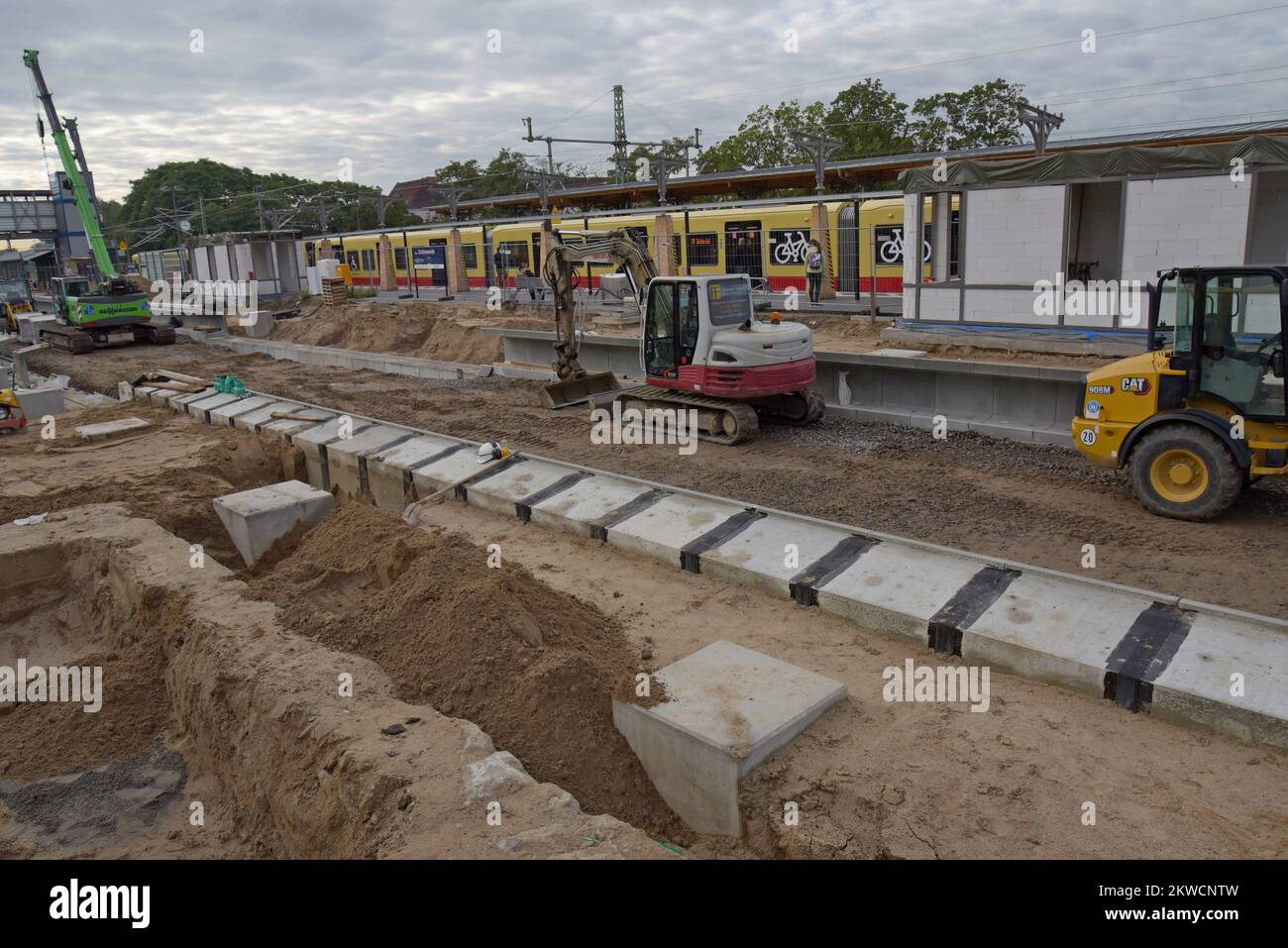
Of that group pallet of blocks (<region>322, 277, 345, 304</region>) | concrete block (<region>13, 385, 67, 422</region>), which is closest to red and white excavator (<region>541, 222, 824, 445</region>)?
concrete block (<region>13, 385, 67, 422</region>)

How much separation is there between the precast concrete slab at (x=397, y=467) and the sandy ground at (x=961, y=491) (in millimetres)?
1133

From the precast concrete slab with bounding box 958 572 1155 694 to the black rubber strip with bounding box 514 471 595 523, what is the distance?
17.3 feet

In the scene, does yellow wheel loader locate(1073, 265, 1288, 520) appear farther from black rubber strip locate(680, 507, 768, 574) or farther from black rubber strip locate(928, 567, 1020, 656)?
black rubber strip locate(680, 507, 768, 574)

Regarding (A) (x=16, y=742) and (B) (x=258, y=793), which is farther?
(A) (x=16, y=742)

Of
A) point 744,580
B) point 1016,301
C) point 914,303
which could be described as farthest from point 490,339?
point 744,580

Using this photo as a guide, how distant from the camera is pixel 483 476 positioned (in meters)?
11.3

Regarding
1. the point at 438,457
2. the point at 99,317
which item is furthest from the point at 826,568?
the point at 99,317

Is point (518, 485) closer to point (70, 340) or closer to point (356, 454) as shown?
point (356, 454)

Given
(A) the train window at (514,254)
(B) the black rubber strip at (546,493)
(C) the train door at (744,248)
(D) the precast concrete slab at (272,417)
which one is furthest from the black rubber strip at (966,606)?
(A) the train window at (514,254)
